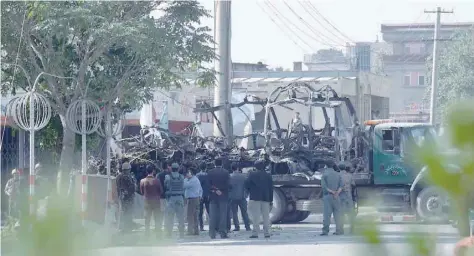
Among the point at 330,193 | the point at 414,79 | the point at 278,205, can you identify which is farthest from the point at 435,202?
the point at 414,79

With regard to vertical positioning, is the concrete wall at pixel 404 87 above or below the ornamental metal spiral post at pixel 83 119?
above

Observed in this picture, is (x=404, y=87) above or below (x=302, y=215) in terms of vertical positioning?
above

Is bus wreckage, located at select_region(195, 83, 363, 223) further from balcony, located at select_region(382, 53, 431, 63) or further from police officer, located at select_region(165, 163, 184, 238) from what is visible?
balcony, located at select_region(382, 53, 431, 63)

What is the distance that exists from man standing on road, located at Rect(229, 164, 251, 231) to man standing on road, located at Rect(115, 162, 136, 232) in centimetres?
216

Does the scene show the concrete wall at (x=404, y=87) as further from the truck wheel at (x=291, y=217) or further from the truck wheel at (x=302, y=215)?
the truck wheel at (x=291, y=217)

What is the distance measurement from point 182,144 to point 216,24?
198 inches

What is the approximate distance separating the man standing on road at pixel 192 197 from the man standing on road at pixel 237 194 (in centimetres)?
83

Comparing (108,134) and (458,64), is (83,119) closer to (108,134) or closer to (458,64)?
(108,134)

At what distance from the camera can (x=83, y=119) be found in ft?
54.7

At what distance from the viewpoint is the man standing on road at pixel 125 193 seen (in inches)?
721

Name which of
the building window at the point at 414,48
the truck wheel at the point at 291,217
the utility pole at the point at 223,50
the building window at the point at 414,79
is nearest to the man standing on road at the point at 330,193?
the truck wheel at the point at 291,217

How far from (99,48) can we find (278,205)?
582 cm

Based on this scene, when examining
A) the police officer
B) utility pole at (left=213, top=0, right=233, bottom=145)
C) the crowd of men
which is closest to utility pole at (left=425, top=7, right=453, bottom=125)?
utility pole at (left=213, top=0, right=233, bottom=145)

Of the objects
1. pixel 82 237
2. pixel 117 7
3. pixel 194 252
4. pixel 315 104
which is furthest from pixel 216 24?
pixel 82 237
